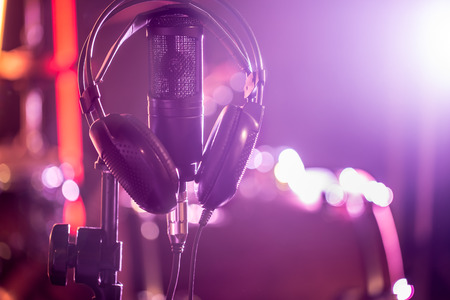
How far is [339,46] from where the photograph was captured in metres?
3.79

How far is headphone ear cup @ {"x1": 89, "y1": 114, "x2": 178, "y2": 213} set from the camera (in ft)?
2.58

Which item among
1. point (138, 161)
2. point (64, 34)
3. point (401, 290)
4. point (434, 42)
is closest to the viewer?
point (138, 161)

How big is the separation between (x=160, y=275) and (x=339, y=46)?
2.20 meters

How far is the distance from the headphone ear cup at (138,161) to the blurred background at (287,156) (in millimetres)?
1727

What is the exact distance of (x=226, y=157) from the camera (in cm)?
85

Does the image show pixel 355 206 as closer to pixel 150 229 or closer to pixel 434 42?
pixel 150 229

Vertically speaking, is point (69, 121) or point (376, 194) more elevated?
point (69, 121)

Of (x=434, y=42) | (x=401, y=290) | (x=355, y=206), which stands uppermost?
(x=434, y=42)

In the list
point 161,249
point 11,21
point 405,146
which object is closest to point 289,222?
point 161,249

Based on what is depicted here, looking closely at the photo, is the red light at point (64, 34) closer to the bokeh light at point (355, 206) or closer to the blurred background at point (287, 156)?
the blurred background at point (287, 156)

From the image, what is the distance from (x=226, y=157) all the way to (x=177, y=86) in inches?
6.0

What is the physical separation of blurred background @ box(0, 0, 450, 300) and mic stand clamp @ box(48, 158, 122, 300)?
1728 millimetres

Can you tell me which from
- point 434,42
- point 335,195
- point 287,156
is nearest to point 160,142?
point 335,195

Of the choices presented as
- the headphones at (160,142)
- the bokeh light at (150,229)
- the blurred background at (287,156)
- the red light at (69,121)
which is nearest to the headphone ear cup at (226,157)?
the headphones at (160,142)
